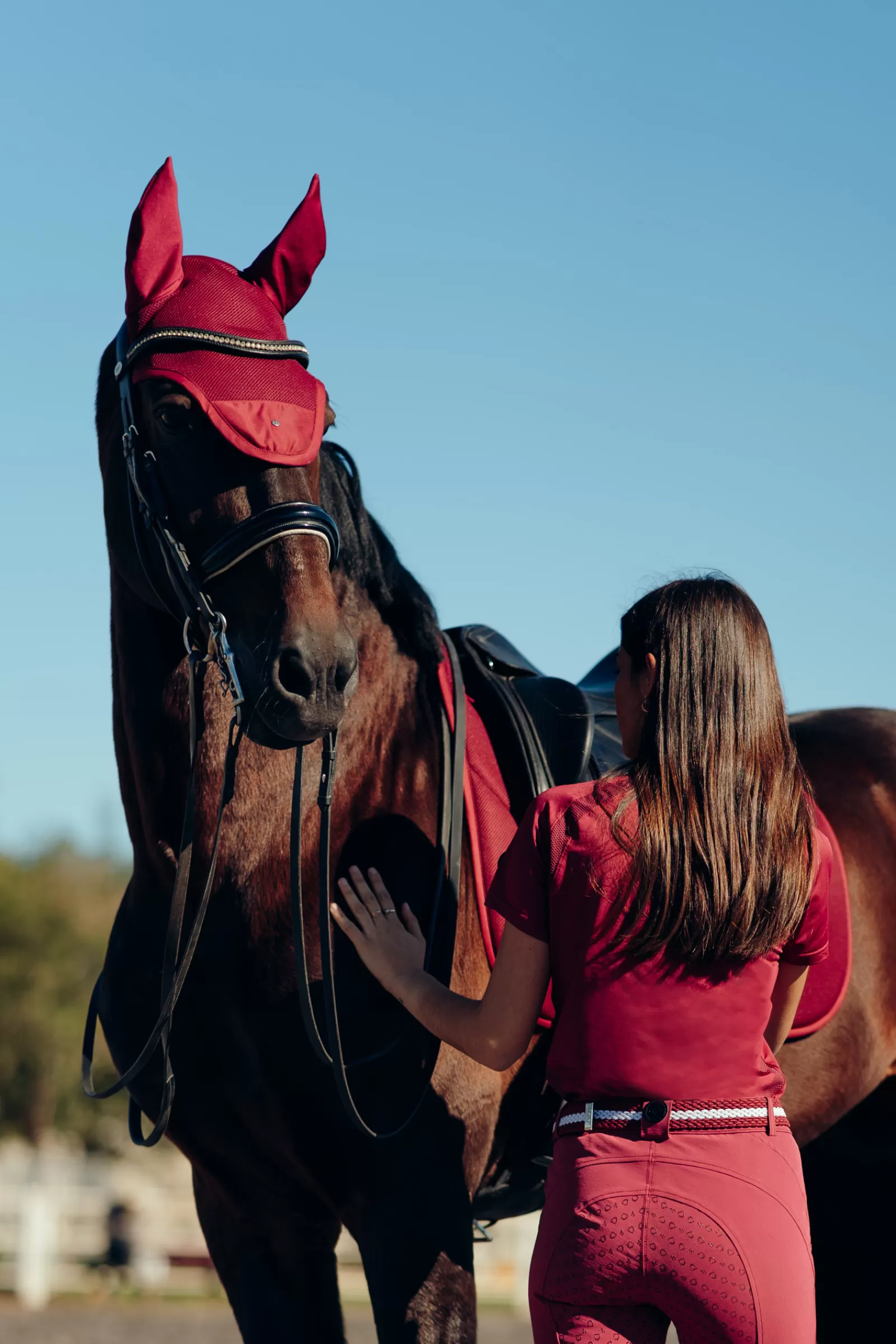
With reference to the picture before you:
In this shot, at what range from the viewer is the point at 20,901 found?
2580cm

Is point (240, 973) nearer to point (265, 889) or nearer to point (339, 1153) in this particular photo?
point (265, 889)

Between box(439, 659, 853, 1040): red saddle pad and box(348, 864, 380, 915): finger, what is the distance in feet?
0.83

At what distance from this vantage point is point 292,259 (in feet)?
9.91

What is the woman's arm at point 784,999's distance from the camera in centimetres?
235

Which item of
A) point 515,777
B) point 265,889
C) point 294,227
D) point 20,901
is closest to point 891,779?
point 515,777

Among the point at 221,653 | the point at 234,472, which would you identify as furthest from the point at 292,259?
the point at 221,653

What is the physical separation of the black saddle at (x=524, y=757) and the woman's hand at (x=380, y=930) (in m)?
0.41

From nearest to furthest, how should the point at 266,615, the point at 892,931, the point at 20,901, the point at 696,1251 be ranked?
the point at 696,1251 < the point at 266,615 < the point at 892,931 < the point at 20,901

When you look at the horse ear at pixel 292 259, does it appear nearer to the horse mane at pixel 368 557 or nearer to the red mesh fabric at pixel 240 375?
the red mesh fabric at pixel 240 375

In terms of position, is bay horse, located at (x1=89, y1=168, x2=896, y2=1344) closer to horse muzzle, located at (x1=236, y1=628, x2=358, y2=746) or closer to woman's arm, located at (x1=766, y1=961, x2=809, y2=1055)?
horse muzzle, located at (x1=236, y1=628, x2=358, y2=746)

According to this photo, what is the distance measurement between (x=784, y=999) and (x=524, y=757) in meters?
0.94

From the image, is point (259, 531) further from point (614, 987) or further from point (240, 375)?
point (614, 987)

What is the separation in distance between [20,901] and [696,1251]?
25.6 meters

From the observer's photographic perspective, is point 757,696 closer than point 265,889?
Yes
